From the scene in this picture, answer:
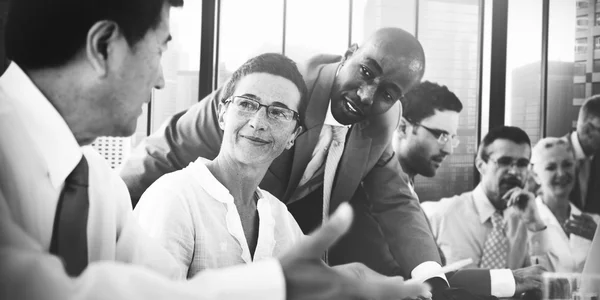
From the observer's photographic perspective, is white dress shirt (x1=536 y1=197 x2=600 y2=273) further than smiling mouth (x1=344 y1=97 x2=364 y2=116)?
Yes

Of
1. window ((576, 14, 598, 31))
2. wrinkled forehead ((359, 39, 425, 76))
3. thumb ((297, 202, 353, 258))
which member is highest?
window ((576, 14, 598, 31))

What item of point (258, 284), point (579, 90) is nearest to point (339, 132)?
point (258, 284)

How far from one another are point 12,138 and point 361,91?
1.61 m

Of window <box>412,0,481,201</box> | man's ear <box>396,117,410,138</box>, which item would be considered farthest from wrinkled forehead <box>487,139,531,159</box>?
man's ear <box>396,117,410,138</box>

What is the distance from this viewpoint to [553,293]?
9.91 feet

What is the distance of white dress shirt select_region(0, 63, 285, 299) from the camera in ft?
3.65

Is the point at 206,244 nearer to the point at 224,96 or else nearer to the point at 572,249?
the point at 224,96

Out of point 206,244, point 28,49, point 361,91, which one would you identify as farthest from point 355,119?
point 28,49

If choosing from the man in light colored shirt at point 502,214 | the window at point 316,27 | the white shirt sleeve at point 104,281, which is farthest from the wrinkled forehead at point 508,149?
the white shirt sleeve at point 104,281

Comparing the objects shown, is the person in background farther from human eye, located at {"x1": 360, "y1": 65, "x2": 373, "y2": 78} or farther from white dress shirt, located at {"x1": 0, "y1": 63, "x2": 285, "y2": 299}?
white dress shirt, located at {"x1": 0, "y1": 63, "x2": 285, "y2": 299}

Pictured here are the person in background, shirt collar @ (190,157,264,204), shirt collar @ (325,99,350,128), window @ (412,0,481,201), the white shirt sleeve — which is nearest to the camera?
the white shirt sleeve

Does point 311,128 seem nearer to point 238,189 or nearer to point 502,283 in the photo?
point 238,189

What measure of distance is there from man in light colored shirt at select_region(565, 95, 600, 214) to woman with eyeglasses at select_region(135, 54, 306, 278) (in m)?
1.77

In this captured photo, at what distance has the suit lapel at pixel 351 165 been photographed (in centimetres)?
259
